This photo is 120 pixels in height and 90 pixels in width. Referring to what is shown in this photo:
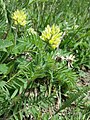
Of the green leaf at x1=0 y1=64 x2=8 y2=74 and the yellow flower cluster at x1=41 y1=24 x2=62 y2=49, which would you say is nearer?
the yellow flower cluster at x1=41 y1=24 x2=62 y2=49

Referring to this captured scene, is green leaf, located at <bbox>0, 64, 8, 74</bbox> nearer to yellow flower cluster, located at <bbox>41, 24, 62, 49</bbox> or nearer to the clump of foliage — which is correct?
the clump of foliage

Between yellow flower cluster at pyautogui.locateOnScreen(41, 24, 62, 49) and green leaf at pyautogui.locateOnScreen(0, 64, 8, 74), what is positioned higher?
yellow flower cluster at pyautogui.locateOnScreen(41, 24, 62, 49)

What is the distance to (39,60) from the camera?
1969mm

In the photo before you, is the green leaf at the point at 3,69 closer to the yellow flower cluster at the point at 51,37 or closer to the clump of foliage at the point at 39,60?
the clump of foliage at the point at 39,60

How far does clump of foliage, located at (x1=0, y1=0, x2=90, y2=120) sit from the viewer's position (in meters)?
1.79

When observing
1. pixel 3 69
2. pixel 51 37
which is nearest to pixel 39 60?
pixel 3 69

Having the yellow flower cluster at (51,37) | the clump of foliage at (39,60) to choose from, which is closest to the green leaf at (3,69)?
the clump of foliage at (39,60)

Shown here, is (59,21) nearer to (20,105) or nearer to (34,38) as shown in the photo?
(34,38)

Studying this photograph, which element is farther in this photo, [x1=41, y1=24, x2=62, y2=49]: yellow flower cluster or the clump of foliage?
the clump of foliage

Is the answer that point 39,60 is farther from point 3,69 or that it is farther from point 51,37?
point 51,37

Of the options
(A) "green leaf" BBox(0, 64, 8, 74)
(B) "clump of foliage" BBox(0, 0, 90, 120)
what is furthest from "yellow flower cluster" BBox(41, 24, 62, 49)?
(A) "green leaf" BBox(0, 64, 8, 74)

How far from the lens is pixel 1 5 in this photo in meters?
2.17

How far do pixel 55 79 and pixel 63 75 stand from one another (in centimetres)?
7

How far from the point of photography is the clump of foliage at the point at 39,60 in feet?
5.87
